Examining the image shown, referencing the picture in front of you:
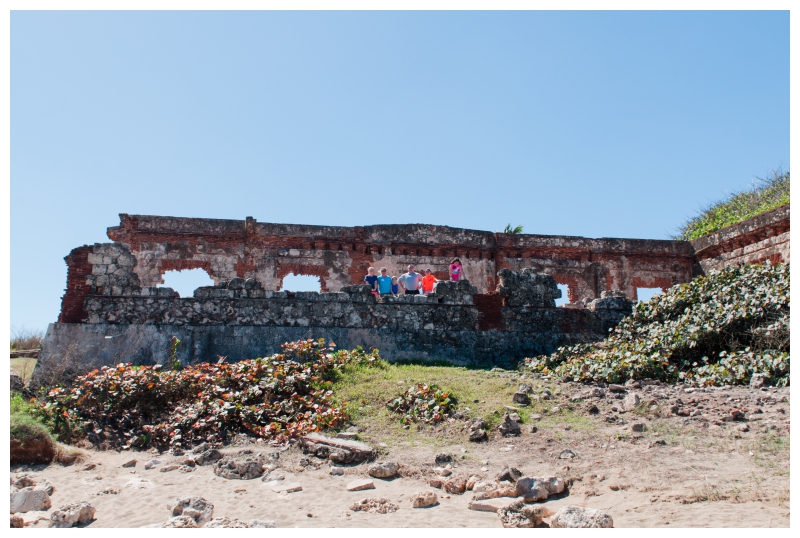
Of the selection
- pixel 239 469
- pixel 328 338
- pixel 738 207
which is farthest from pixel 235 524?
pixel 738 207

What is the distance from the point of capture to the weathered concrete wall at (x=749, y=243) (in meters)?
14.6

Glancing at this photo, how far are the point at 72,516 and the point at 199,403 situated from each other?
8.19ft

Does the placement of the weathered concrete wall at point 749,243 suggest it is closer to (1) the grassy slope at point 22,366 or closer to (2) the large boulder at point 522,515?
(2) the large boulder at point 522,515

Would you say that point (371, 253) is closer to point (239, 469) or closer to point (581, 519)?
point (239, 469)

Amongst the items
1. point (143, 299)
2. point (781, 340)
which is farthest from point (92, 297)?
point (781, 340)

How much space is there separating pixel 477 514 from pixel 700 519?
1.26 metres

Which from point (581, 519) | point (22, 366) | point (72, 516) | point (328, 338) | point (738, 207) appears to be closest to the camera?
point (581, 519)

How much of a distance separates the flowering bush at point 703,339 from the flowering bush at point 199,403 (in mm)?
3245

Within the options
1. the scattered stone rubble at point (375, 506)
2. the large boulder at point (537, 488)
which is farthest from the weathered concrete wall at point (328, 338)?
the large boulder at point (537, 488)

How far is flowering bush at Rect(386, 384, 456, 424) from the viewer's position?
6340 mm

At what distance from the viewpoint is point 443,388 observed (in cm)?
713

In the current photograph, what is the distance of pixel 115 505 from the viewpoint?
14.8ft

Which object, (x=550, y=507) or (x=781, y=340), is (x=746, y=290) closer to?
(x=781, y=340)

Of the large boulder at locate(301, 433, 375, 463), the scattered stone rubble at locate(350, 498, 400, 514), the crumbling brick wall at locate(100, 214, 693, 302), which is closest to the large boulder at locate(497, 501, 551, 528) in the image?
the scattered stone rubble at locate(350, 498, 400, 514)
